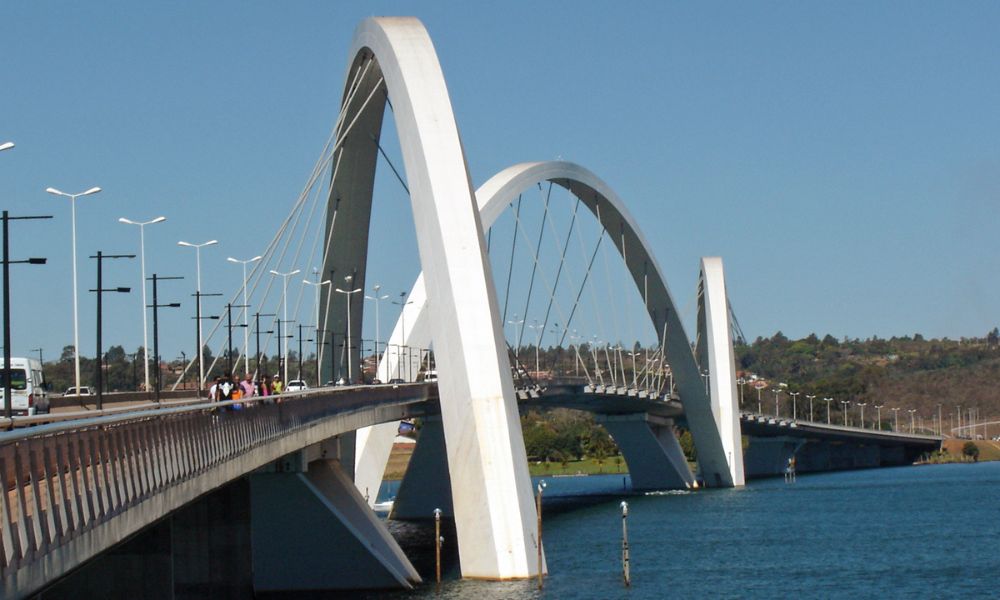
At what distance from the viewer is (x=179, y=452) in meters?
26.0

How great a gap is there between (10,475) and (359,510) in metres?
28.7

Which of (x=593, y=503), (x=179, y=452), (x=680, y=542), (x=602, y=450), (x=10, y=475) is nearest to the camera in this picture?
(x=10, y=475)

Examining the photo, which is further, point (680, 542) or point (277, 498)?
point (680, 542)

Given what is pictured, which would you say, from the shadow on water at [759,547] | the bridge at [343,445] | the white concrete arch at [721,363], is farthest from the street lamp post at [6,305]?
the white concrete arch at [721,363]

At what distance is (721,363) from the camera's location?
110250 mm

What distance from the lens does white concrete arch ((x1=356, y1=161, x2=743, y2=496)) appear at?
74.0m

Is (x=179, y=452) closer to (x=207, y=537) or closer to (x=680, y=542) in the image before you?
(x=207, y=537)

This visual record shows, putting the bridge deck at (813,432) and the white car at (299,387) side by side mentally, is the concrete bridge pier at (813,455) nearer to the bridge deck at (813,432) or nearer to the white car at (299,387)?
the bridge deck at (813,432)

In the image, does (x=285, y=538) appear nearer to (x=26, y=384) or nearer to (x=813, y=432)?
(x=26, y=384)

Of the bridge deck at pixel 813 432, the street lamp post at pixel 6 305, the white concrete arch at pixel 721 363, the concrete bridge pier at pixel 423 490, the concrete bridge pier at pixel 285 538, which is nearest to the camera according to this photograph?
the street lamp post at pixel 6 305

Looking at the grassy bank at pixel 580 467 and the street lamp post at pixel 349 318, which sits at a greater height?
the street lamp post at pixel 349 318

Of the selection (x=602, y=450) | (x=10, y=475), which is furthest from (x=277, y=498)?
(x=602, y=450)

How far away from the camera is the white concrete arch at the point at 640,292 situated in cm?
7400

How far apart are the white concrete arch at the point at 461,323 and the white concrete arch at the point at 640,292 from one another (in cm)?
2873
